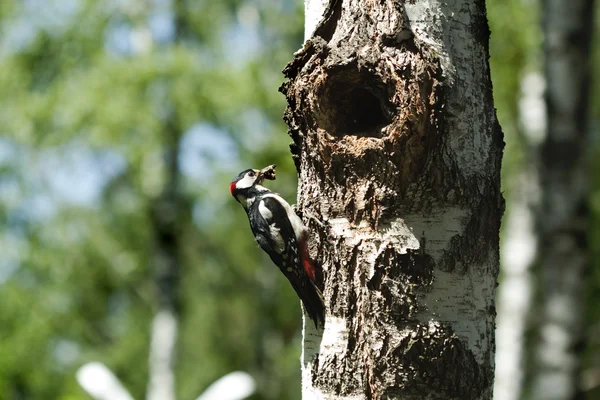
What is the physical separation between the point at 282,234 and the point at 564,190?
2.29m

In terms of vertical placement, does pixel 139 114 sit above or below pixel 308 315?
above

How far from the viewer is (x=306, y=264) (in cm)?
224

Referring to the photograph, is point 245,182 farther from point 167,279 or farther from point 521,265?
point 167,279

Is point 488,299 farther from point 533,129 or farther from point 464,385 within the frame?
point 533,129

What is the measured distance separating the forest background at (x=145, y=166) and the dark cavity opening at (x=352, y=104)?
3282mm

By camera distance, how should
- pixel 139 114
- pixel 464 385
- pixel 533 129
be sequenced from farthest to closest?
1. pixel 139 114
2. pixel 533 129
3. pixel 464 385

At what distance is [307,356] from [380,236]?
16.5 inches

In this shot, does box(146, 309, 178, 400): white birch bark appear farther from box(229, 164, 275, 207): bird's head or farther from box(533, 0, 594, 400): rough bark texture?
box(229, 164, 275, 207): bird's head

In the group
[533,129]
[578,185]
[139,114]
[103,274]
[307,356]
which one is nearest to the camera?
[307,356]

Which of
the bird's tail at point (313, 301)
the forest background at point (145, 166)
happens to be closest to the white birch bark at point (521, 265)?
the forest background at point (145, 166)

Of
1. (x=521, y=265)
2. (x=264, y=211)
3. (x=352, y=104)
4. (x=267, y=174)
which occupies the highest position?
(x=521, y=265)

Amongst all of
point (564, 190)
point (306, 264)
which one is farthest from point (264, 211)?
point (564, 190)

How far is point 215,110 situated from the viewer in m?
9.45

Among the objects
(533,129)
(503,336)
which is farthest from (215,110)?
(503,336)
